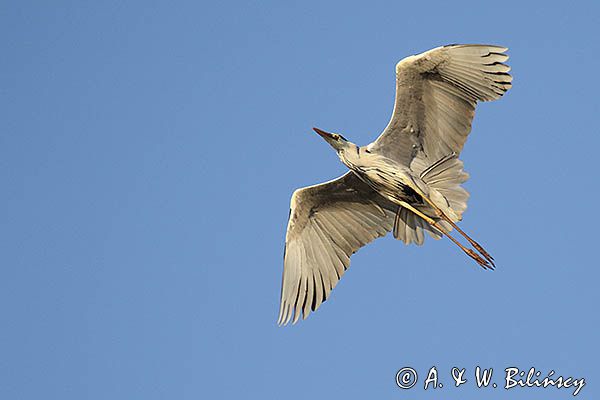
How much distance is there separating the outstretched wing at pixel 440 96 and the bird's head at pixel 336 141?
32 cm

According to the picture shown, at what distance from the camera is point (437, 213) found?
1266 centimetres

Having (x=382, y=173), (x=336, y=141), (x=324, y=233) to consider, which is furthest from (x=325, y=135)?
(x=324, y=233)

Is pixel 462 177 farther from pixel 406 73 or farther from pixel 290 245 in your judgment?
pixel 290 245

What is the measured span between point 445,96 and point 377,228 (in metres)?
2.23

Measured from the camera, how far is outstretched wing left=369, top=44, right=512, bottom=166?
12.2 metres

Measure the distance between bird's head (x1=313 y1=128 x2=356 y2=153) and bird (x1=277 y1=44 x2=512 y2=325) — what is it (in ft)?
0.04

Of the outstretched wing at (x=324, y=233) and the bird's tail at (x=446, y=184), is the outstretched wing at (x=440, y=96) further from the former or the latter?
the outstretched wing at (x=324, y=233)

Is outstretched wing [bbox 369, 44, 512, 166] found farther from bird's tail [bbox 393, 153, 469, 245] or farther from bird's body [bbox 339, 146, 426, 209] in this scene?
bird's tail [bbox 393, 153, 469, 245]

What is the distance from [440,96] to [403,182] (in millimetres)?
1190

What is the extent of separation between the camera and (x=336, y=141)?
42.5ft

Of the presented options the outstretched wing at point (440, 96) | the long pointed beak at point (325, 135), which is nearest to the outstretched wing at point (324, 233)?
the long pointed beak at point (325, 135)

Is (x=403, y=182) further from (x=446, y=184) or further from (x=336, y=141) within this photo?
(x=336, y=141)

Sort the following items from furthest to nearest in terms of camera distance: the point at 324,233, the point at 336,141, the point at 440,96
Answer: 1. the point at 324,233
2. the point at 336,141
3. the point at 440,96

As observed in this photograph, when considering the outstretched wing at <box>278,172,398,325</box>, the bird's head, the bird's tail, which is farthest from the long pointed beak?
the bird's tail
